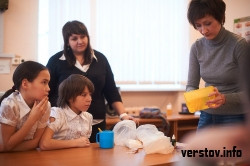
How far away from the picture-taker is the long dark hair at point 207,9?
5.39ft

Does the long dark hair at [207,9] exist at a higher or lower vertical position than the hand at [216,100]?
higher

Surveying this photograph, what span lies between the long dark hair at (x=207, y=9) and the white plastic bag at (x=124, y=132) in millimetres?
774

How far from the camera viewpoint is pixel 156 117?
3357 millimetres

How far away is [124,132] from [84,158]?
0.48 m

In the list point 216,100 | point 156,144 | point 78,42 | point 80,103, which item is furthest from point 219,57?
point 78,42

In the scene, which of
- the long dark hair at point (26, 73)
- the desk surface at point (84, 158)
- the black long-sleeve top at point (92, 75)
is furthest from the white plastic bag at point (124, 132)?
the long dark hair at point (26, 73)

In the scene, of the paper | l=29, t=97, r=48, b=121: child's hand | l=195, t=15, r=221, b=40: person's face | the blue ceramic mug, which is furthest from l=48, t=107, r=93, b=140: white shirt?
the paper

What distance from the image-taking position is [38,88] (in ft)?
5.77

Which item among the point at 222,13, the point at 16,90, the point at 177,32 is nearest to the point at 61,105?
the point at 16,90

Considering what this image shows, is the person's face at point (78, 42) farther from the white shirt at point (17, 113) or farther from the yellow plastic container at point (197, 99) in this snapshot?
the yellow plastic container at point (197, 99)

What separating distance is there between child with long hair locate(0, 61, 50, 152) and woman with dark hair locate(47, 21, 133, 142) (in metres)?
0.47

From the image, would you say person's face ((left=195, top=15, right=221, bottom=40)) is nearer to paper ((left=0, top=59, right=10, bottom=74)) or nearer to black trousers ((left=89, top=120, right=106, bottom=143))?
black trousers ((left=89, top=120, right=106, bottom=143))

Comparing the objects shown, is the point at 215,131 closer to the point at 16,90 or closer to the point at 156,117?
the point at 16,90

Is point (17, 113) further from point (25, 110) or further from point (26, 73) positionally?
point (26, 73)
